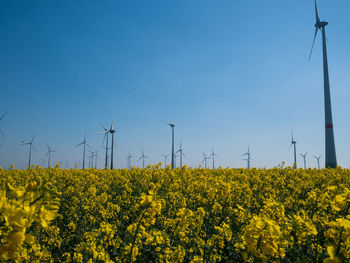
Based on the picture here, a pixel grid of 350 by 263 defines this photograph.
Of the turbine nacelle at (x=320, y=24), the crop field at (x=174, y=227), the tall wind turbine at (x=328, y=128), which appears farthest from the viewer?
the turbine nacelle at (x=320, y=24)

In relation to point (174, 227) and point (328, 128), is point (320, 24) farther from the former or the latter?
point (174, 227)

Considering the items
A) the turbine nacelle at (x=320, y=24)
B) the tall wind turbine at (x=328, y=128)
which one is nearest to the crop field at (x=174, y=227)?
the tall wind turbine at (x=328, y=128)

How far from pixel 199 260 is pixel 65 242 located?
3.81 m

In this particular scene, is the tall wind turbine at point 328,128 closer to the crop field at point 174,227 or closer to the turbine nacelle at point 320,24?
the turbine nacelle at point 320,24

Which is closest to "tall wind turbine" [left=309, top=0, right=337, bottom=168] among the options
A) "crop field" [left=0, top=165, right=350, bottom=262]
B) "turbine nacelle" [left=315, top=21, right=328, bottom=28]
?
"turbine nacelle" [left=315, top=21, right=328, bottom=28]

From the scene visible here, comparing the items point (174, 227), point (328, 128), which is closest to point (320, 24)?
point (328, 128)

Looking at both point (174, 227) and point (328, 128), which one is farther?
point (328, 128)

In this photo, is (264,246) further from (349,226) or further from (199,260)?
(199,260)

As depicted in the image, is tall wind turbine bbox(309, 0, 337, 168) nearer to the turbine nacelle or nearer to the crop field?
the turbine nacelle

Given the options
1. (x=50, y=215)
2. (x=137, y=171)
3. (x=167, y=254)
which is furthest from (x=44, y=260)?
(x=137, y=171)

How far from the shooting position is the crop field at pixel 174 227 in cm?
144

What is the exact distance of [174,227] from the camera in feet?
14.0

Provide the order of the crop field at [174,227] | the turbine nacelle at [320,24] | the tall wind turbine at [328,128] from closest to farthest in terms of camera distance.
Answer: the crop field at [174,227] < the tall wind turbine at [328,128] < the turbine nacelle at [320,24]

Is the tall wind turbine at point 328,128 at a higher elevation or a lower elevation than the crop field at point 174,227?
higher
